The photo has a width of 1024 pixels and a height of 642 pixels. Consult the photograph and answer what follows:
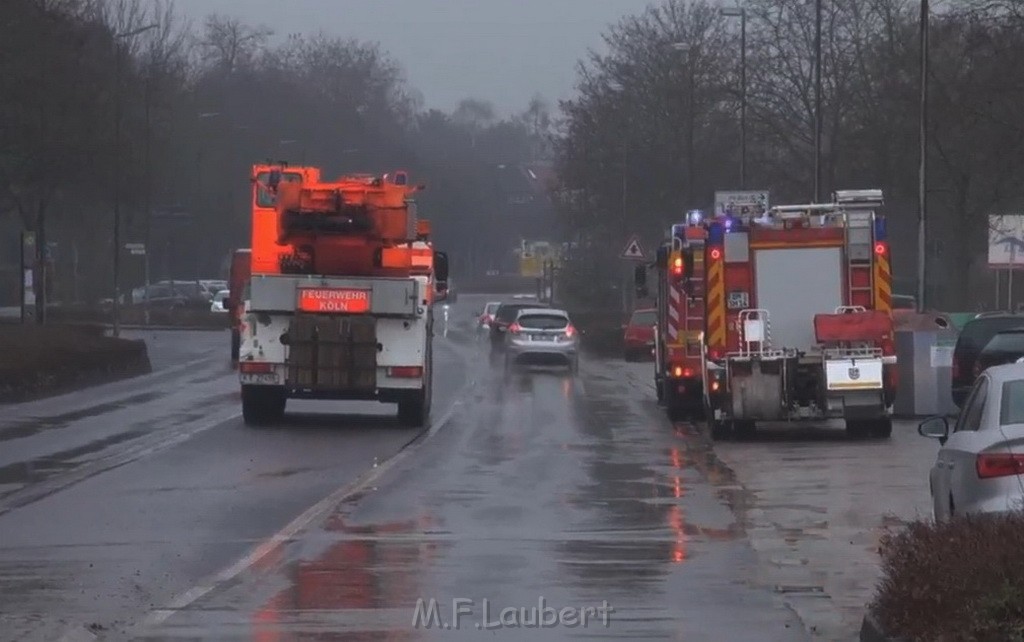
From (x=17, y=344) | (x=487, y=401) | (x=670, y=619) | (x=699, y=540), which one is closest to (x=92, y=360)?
(x=17, y=344)

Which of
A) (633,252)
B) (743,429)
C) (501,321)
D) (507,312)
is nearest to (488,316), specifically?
(507,312)

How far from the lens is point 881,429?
946 inches

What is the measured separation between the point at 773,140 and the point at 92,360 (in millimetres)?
28993

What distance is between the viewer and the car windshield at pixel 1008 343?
87.9 feet

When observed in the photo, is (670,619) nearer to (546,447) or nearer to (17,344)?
(546,447)

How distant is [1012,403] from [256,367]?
15347 millimetres

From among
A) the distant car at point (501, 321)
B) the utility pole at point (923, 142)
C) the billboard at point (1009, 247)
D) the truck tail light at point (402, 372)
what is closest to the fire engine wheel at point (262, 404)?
the truck tail light at point (402, 372)

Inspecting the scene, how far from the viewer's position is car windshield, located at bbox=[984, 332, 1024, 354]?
87.9 ft

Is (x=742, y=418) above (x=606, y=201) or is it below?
below

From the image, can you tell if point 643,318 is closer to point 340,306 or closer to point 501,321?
point 501,321

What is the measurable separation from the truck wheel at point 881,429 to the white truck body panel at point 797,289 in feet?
4.22

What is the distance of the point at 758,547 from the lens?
13617 mm

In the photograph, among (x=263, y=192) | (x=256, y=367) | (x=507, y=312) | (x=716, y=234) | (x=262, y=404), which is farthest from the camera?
(x=507, y=312)

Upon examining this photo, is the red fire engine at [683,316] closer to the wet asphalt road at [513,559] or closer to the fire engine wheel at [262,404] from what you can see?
the wet asphalt road at [513,559]
